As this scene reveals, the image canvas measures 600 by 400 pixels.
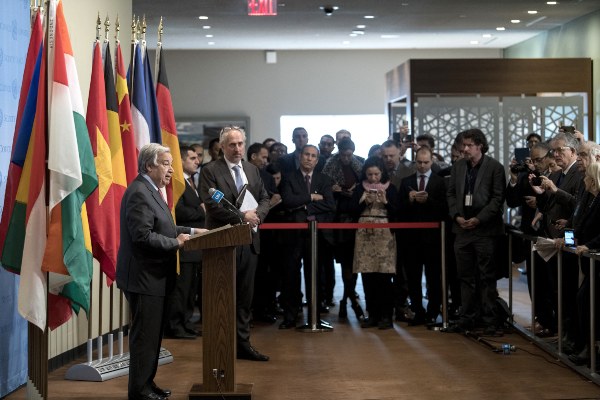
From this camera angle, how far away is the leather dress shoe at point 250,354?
746cm

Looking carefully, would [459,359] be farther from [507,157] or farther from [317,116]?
[317,116]

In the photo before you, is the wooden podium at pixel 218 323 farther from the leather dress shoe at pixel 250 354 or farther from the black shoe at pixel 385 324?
the black shoe at pixel 385 324

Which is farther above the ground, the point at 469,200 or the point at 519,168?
the point at 519,168

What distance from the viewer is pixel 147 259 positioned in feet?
18.9

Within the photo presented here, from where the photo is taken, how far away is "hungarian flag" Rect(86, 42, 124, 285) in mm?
6465

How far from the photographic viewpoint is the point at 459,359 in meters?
7.51

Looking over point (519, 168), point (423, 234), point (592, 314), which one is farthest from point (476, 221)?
point (592, 314)

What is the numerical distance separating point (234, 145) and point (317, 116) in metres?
13.4

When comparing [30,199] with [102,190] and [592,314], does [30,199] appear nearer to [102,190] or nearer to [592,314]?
[102,190]

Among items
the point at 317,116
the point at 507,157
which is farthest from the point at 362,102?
the point at 507,157

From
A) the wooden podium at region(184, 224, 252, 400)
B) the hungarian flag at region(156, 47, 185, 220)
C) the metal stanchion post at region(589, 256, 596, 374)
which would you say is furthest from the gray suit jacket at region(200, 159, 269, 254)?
the metal stanchion post at region(589, 256, 596, 374)

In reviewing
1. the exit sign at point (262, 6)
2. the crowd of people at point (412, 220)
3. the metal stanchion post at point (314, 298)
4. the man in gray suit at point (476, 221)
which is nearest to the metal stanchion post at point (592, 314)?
the crowd of people at point (412, 220)

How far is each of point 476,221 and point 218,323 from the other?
3.09m

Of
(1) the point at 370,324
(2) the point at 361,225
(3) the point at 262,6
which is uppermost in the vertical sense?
(3) the point at 262,6
